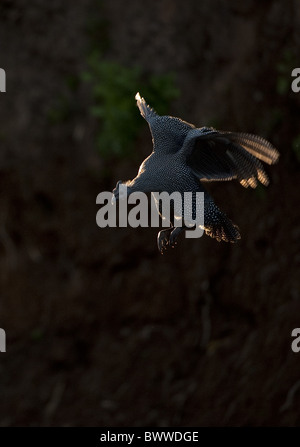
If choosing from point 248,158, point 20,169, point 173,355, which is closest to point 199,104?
point 20,169

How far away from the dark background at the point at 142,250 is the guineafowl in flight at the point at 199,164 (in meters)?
3.74

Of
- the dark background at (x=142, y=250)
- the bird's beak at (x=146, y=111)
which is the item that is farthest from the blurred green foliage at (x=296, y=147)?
the bird's beak at (x=146, y=111)

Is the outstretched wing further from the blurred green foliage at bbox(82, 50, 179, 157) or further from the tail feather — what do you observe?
the blurred green foliage at bbox(82, 50, 179, 157)

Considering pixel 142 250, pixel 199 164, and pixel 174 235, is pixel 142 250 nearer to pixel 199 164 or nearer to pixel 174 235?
pixel 199 164

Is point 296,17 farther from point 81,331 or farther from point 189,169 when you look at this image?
point 189,169

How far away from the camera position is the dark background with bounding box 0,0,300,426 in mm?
5914

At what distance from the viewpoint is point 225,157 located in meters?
2.17

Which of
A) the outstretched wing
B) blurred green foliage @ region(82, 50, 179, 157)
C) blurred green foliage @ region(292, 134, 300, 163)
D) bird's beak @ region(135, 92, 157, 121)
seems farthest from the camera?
blurred green foliage @ region(292, 134, 300, 163)

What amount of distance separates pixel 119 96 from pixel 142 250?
1376mm

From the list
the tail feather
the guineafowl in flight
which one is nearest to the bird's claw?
the guineafowl in flight

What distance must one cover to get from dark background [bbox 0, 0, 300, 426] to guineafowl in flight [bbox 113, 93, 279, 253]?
374 cm

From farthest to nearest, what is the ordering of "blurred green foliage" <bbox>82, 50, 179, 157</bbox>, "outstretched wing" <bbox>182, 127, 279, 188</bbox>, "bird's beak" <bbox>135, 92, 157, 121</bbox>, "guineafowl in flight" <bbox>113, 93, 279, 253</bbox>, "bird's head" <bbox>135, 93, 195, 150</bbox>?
"blurred green foliage" <bbox>82, 50, 179, 157</bbox> < "bird's beak" <bbox>135, 92, 157, 121</bbox> < "bird's head" <bbox>135, 93, 195, 150</bbox> < "outstretched wing" <bbox>182, 127, 279, 188</bbox> < "guineafowl in flight" <bbox>113, 93, 279, 253</bbox>

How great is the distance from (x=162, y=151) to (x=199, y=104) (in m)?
3.99

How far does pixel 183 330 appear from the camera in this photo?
612 centimetres
